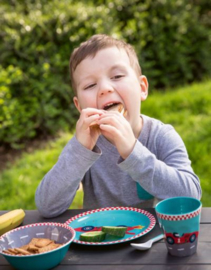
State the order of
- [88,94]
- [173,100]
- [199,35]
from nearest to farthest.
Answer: [88,94], [173,100], [199,35]

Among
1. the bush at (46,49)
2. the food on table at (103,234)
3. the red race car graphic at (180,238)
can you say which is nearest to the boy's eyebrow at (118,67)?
the food on table at (103,234)

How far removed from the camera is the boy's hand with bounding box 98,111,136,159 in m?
1.77

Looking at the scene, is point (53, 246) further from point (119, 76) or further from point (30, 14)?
point (30, 14)

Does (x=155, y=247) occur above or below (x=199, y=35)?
below

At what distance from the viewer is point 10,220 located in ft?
5.76

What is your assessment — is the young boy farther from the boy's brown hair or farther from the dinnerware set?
the dinnerware set

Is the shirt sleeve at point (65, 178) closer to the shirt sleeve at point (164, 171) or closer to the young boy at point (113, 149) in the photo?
the young boy at point (113, 149)

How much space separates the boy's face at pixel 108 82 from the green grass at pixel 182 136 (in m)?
1.66

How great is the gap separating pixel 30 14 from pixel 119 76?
10.1 ft

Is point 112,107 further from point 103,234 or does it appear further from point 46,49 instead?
point 46,49

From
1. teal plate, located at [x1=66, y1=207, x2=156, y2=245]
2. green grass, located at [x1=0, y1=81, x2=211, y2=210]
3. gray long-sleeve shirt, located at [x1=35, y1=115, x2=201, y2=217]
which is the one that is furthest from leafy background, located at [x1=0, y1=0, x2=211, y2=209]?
teal plate, located at [x1=66, y1=207, x2=156, y2=245]

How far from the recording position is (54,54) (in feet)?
16.6

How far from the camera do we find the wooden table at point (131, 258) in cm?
142

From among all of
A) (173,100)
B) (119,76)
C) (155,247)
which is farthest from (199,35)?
(155,247)
